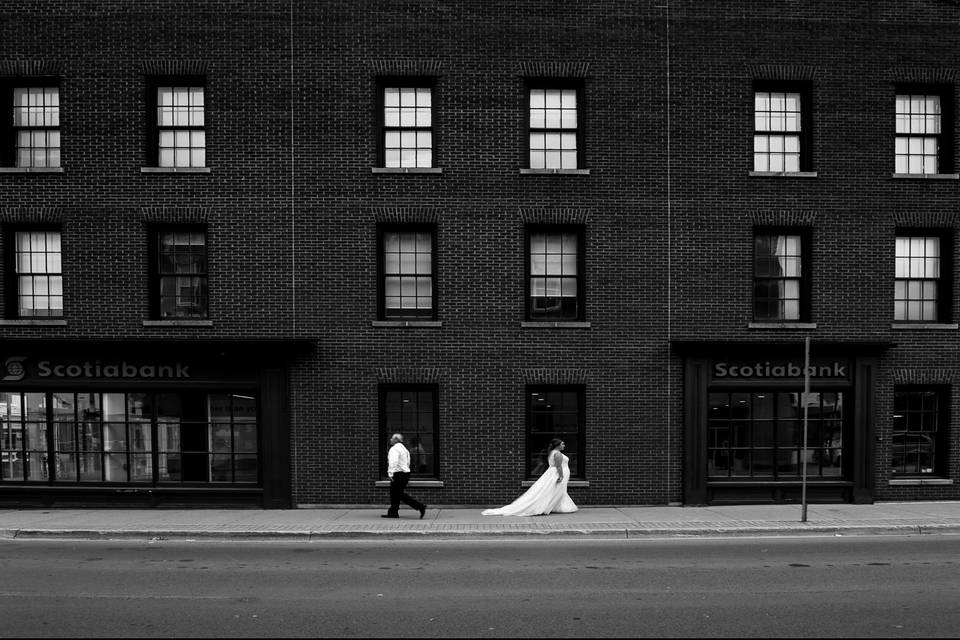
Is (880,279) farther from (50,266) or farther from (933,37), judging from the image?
(50,266)

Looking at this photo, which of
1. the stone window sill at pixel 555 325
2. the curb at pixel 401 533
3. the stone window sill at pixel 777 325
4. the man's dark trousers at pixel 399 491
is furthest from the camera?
the stone window sill at pixel 777 325

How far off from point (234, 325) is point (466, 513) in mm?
6307

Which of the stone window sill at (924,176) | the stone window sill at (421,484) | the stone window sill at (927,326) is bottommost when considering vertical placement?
the stone window sill at (421,484)

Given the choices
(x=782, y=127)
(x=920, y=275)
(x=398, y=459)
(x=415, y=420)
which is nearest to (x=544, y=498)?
(x=398, y=459)

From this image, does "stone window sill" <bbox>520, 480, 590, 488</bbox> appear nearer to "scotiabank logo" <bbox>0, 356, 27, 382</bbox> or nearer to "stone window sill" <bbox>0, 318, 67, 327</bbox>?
"stone window sill" <bbox>0, 318, 67, 327</bbox>

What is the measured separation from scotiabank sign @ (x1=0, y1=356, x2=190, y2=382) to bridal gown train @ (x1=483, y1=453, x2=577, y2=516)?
7255 millimetres

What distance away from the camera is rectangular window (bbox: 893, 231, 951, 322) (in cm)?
1515

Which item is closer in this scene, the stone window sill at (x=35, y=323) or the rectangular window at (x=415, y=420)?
the stone window sill at (x=35, y=323)

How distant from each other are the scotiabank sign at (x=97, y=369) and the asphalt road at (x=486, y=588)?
3.86 meters

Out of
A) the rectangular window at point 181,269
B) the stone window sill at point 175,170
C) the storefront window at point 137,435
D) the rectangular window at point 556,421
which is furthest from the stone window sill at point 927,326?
the stone window sill at point 175,170

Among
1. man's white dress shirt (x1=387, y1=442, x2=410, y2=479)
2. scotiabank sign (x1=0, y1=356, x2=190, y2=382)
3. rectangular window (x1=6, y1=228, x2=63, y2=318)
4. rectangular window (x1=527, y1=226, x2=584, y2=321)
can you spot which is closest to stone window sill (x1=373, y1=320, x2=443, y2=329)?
rectangular window (x1=527, y1=226, x2=584, y2=321)

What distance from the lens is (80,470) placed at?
48.1ft

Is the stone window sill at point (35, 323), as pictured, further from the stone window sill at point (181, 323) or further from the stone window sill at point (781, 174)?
the stone window sill at point (781, 174)

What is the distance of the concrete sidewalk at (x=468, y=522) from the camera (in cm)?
1181
